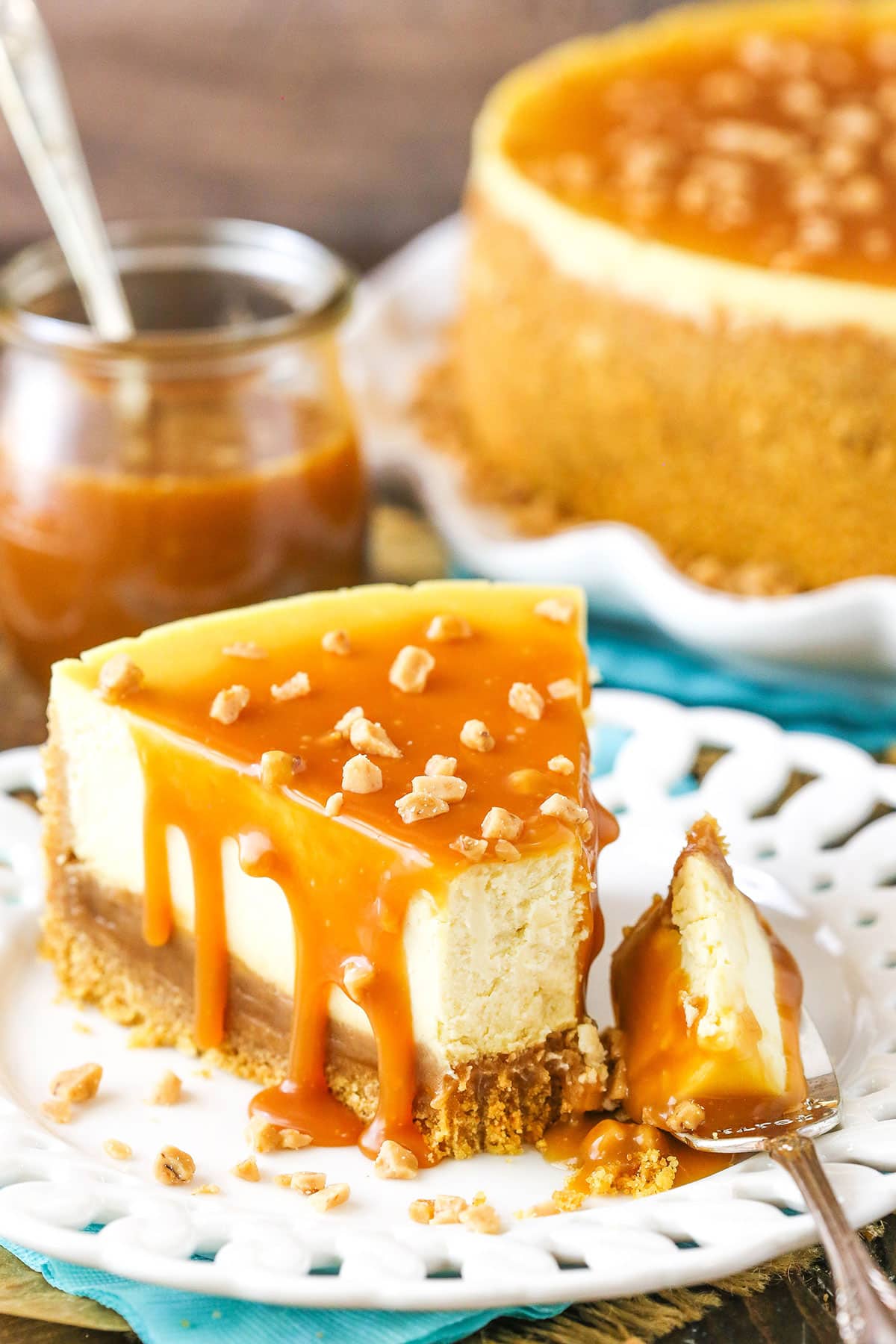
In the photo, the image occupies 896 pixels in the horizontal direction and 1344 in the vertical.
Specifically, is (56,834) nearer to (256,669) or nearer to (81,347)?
(256,669)

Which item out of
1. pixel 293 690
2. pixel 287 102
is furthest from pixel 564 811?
pixel 287 102

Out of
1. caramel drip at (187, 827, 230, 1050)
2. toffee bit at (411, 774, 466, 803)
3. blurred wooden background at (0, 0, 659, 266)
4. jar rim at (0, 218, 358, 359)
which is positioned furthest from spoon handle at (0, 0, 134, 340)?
blurred wooden background at (0, 0, 659, 266)

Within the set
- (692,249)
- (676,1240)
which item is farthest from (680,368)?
(676,1240)

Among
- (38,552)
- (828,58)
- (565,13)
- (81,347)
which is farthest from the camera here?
(565,13)

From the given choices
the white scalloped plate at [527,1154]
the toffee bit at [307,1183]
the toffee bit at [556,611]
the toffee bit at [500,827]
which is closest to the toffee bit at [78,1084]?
the white scalloped plate at [527,1154]

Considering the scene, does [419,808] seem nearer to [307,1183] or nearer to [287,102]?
[307,1183]
